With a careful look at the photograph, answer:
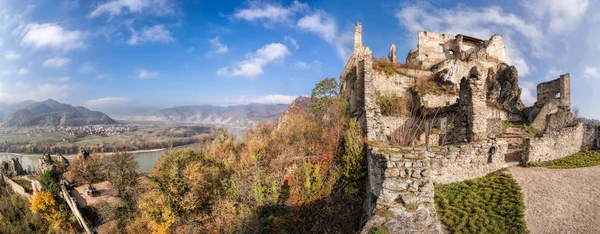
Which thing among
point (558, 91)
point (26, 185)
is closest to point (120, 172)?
point (26, 185)

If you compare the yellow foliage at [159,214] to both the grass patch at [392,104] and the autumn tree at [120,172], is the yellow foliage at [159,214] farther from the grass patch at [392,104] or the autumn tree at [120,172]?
the grass patch at [392,104]

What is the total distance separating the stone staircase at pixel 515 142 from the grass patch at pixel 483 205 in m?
3.65

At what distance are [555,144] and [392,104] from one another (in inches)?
331

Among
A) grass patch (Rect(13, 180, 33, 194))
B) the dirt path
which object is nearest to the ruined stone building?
the dirt path

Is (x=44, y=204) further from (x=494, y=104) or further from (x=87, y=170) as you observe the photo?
(x=494, y=104)

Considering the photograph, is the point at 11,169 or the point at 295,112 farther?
the point at 11,169

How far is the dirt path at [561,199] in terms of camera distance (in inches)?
271

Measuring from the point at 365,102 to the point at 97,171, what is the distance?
3327cm

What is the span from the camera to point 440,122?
12.3 metres

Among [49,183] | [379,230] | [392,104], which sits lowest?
[49,183]

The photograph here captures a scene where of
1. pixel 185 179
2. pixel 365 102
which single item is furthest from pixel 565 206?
pixel 185 179

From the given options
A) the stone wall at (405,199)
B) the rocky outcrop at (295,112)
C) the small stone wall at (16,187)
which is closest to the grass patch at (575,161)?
the stone wall at (405,199)

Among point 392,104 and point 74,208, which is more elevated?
point 392,104

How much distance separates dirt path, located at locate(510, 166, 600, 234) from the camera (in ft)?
22.6
